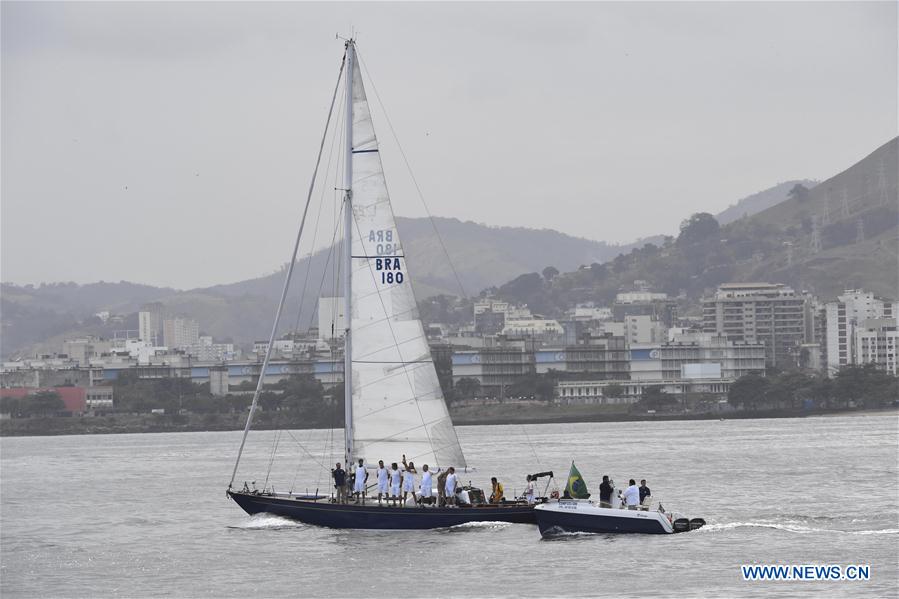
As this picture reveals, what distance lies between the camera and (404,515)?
39.2 m

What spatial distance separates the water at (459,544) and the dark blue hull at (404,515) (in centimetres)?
30

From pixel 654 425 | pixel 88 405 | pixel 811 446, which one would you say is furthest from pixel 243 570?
pixel 88 405

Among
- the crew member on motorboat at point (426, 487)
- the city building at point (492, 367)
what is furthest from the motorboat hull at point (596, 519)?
the city building at point (492, 367)

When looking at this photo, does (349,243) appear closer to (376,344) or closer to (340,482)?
(376,344)

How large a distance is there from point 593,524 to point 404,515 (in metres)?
4.55

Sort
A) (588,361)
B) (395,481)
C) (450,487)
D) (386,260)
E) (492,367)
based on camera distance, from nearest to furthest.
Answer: (395,481), (450,487), (386,260), (492,367), (588,361)

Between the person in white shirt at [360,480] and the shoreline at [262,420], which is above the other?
the person in white shirt at [360,480]

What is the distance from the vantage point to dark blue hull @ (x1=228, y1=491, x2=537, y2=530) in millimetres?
39156

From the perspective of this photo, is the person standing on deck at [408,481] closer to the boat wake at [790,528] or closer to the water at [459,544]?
the water at [459,544]

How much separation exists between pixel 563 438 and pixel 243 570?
266 ft

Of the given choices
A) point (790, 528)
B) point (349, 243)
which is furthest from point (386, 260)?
point (790, 528)

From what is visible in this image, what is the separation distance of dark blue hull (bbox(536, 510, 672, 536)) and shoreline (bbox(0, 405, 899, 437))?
125m

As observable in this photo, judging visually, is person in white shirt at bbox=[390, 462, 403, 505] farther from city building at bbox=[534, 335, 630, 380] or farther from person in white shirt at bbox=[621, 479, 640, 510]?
city building at bbox=[534, 335, 630, 380]

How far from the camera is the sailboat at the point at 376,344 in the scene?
4019cm
